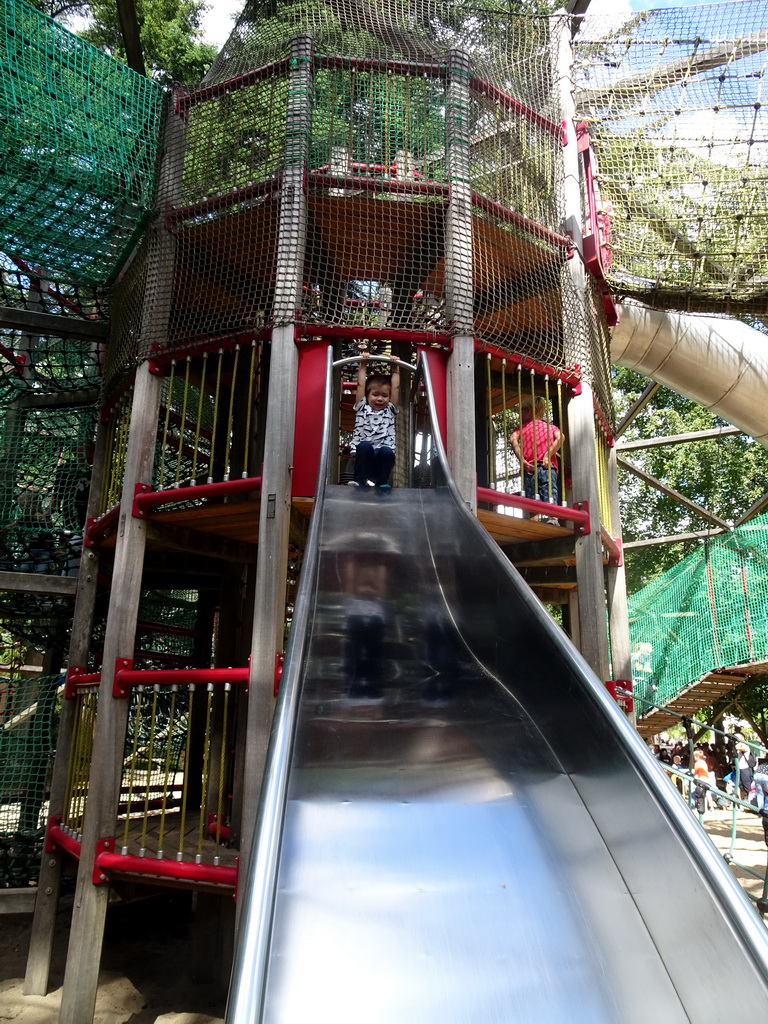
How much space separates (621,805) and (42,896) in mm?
6192

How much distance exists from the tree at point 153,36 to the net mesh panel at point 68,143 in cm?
453

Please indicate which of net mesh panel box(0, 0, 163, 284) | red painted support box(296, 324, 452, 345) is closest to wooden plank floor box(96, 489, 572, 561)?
red painted support box(296, 324, 452, 345)

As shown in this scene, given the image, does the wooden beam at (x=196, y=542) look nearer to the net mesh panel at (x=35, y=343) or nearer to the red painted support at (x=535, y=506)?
the red painted support at (x=535, y=506)

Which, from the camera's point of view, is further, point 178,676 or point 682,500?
point 682,500

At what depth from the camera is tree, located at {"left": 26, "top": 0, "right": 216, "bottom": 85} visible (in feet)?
36.2

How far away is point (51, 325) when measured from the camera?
26.4 ft

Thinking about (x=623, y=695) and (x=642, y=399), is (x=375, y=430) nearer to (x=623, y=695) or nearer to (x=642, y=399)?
(x=623, y=695)

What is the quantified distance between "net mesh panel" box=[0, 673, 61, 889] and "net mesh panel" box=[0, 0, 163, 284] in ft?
14.8

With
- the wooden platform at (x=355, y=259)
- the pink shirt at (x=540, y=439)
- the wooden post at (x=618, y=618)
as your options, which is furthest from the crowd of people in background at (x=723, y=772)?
the wooden platform at (x=355, y=259)

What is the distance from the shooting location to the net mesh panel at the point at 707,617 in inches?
379

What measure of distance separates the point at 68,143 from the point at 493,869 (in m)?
6.92

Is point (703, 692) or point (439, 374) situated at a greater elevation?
point (439, 374)

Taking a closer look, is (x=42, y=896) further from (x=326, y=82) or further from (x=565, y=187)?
(x=565, y=187)

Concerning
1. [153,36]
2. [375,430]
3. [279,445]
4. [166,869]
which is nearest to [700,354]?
[375,430]
